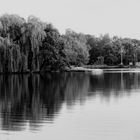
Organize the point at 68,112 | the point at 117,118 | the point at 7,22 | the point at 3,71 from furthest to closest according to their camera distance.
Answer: the point at 7,22 → the point at 3,71 → the point at 68,112 → the point at 117,118

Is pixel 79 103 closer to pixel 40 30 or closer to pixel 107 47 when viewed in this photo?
pixel 40 30

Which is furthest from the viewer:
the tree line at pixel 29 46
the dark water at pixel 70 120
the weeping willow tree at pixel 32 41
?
the weeping willow tree at pixel 32 41

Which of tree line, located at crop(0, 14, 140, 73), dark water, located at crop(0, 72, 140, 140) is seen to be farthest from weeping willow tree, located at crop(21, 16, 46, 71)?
dark water, located at crop(0, 72, 140, 140)

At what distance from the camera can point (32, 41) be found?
1800 inches

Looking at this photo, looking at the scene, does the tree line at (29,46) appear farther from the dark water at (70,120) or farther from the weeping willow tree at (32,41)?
the dark water at (70,120)

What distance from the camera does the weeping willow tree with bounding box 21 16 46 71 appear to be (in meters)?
45.1

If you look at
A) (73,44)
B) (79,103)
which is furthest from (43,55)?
(79,103)

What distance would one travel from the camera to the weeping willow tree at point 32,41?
148 feet

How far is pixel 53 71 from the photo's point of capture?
177 ft

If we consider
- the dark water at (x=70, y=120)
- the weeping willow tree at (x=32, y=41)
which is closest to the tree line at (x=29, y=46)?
the weeping willow tree at (x=32, y=41)

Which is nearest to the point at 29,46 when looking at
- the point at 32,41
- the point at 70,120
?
the point at 32,41

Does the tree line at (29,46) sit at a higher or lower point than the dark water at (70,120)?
higher

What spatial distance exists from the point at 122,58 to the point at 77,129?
8418 cm

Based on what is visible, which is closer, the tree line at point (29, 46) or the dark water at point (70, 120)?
the dark water at point (70, 120)
